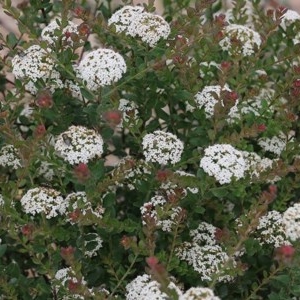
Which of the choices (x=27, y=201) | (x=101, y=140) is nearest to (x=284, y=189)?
(x=101, y=140)

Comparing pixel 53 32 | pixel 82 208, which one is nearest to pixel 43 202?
pixel 82 208

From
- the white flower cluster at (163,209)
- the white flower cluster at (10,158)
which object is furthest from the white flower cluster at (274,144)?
the white flower cluster at (10,158)

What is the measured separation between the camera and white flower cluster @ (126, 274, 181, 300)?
5.76ft

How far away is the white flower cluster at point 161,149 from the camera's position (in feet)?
7.01

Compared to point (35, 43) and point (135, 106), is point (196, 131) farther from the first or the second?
point (35, 43)

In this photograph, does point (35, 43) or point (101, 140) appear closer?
point (101, 140)

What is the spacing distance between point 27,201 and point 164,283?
2.13 feet

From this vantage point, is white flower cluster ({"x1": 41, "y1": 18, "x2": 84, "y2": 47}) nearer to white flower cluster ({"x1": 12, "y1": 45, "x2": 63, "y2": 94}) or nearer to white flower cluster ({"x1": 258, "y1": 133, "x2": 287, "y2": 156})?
white flower cluster ({"x1": 12, "y1": 45, "x2": 63, "y2": 94})

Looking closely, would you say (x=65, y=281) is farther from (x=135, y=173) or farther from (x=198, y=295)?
(x=198, y=295)

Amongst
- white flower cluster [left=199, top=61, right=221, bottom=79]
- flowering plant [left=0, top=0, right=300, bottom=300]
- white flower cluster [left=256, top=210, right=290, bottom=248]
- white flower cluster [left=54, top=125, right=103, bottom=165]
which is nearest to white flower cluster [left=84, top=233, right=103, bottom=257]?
flowering plant [left=0, top=0, right=300, bottom=300]

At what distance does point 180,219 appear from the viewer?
2.01 m

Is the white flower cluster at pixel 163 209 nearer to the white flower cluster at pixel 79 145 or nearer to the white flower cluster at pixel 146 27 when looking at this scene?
the white flower cluster at pixel 79 145

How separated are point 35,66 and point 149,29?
1.19 feet

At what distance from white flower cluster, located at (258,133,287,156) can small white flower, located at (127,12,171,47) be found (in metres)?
0.52
